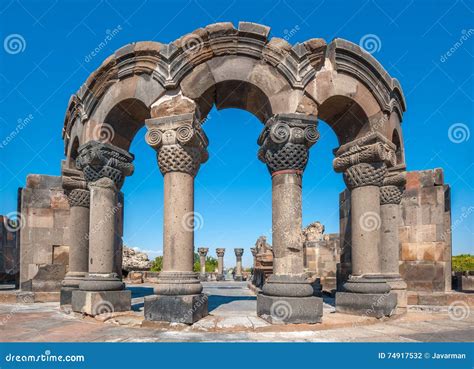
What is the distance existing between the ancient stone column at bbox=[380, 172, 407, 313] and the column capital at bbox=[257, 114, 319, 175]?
8.53 ft

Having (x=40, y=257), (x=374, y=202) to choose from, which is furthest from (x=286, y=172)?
(x=40, y=257)

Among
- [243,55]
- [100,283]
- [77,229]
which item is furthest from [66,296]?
[243,55]

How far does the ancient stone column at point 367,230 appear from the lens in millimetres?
7652

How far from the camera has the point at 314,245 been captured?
1677 cm

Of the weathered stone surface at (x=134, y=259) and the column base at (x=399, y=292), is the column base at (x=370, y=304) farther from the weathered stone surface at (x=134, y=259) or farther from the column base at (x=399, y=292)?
the weathered stone surface at (x=134, y=259)

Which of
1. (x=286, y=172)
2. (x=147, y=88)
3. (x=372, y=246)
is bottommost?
(x=372, y=246)

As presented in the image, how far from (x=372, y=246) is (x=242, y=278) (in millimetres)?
25956

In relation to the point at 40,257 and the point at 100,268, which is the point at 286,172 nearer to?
the point at 100,268

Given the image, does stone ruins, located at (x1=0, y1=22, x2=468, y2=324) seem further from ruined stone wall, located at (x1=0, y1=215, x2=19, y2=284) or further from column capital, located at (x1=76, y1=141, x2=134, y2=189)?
ruined stone wall, located at (x1=0, y1=215, x2=19, y2=284)

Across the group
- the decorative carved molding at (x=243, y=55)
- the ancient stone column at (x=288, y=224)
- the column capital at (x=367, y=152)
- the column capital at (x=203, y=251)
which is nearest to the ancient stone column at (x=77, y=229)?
the decorative carved molding at (x=243, y=55)

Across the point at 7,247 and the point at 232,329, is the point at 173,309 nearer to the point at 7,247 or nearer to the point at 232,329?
the point at 232,329

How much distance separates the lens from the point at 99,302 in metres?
7.73

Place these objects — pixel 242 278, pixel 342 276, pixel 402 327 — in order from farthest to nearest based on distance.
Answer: pixel 242 278 < pixel 342 276 < pixel 402 327

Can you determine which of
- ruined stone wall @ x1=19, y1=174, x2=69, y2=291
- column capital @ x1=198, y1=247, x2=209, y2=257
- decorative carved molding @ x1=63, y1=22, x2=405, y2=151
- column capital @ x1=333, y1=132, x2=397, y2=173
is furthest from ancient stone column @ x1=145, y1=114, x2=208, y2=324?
column capital @ x1=198, y1=247, x2=209, y2=257
